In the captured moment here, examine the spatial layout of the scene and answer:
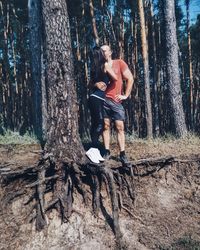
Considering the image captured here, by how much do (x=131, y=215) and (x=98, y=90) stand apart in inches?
95.0

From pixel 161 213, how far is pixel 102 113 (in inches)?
83.9

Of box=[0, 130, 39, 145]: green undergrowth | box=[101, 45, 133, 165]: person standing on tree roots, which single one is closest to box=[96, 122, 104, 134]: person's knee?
box=[101, 45, 133, 165]: person standing on tree roots

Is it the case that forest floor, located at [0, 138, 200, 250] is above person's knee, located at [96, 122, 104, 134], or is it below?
below

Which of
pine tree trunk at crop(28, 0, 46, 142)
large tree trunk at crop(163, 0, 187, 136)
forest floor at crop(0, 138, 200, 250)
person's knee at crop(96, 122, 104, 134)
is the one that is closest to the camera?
forest floor at crop(0, 138, 200, 250)

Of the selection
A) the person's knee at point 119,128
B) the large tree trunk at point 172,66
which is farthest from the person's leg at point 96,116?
the large tree trunk at point 172,66

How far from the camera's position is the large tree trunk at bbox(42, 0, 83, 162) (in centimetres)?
663

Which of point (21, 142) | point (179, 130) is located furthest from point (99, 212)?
point (179, 130)

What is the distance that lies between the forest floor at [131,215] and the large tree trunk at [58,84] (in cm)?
73

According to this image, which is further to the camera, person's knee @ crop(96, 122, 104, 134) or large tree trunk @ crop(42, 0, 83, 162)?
person's knee @ crop(96, 122, 104, 134)

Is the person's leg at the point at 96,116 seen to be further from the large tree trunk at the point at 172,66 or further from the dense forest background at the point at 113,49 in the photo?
the dense forest background at the point at 113,49

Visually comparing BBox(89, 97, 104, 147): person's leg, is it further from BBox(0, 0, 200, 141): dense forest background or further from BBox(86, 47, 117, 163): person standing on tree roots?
BBox(0, 0, 200, 141): dense forest background

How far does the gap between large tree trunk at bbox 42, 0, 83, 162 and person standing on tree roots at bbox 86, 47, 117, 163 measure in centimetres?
33

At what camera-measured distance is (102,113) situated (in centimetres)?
704

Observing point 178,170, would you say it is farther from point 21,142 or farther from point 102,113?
point 21,142
